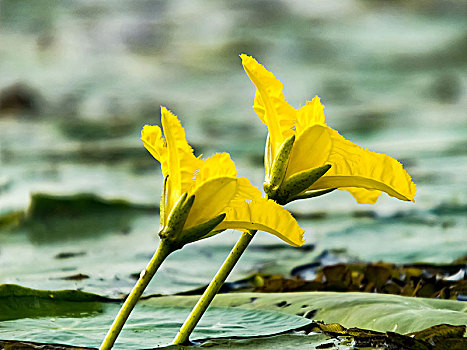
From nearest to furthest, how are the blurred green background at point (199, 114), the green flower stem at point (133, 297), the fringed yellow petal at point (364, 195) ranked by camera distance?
1. the green flower stem at point (133, 297)
2. the fringed yellow petal at point (364, 195)
3. the blurred green background at point (199, 114)

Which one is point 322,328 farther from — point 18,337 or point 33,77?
point 33,77

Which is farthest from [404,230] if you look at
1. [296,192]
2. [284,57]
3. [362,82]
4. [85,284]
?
[284,57]

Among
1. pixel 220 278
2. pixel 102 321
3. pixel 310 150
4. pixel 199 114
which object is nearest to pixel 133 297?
pixel 220 278

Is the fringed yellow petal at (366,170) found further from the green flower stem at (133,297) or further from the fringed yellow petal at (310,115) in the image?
the green flower stem at (133,297)

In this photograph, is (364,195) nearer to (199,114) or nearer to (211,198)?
(211,198)

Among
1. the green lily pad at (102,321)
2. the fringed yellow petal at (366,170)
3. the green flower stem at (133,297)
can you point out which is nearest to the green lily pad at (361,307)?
the green lily pad at (102,321)
